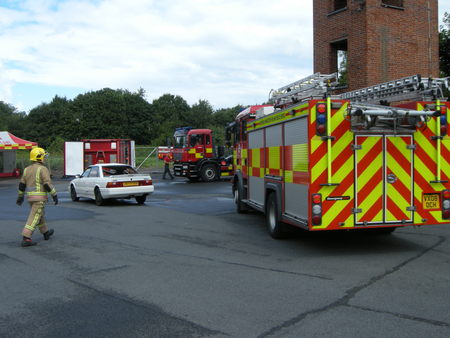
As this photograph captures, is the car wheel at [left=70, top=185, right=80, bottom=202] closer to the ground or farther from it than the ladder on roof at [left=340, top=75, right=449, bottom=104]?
closer to the ground

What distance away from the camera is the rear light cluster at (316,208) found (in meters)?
7.21

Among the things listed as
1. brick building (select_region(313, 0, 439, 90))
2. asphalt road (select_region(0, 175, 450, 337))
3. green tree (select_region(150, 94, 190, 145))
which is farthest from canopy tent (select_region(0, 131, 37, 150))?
green tree (select_region(150, 94, 190, 145))

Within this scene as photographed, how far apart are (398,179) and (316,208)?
1434 mm

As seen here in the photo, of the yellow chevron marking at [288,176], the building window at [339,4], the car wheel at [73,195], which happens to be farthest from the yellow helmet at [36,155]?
the building window at [339,4]

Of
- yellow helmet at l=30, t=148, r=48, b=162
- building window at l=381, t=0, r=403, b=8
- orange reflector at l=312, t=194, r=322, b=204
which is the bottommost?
orange reflector at l=312, t=194, r=322, b=204

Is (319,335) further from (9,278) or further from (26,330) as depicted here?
(9,278)

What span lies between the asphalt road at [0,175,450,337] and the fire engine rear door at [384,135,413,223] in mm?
657

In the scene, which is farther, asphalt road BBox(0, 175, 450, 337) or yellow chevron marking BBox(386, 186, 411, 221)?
yellow chevron marking BBox(386, 186, 411, 221)

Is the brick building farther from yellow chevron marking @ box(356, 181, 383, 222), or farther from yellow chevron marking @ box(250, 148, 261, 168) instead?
yellow chevron marking @ box(356, 181, 383, 222)

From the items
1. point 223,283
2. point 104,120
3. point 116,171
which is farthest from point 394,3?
point 104,120

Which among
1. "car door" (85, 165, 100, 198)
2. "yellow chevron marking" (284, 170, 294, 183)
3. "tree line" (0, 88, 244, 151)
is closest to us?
"yellow chevron marking" (284, 170, 294, 183)

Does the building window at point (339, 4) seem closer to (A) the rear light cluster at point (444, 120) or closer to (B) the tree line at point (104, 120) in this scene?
(A) the rear light cluster at point (444, 120)

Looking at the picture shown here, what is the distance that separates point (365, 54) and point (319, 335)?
47.1 ft

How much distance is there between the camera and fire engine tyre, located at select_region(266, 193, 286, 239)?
Result: 8759mm
